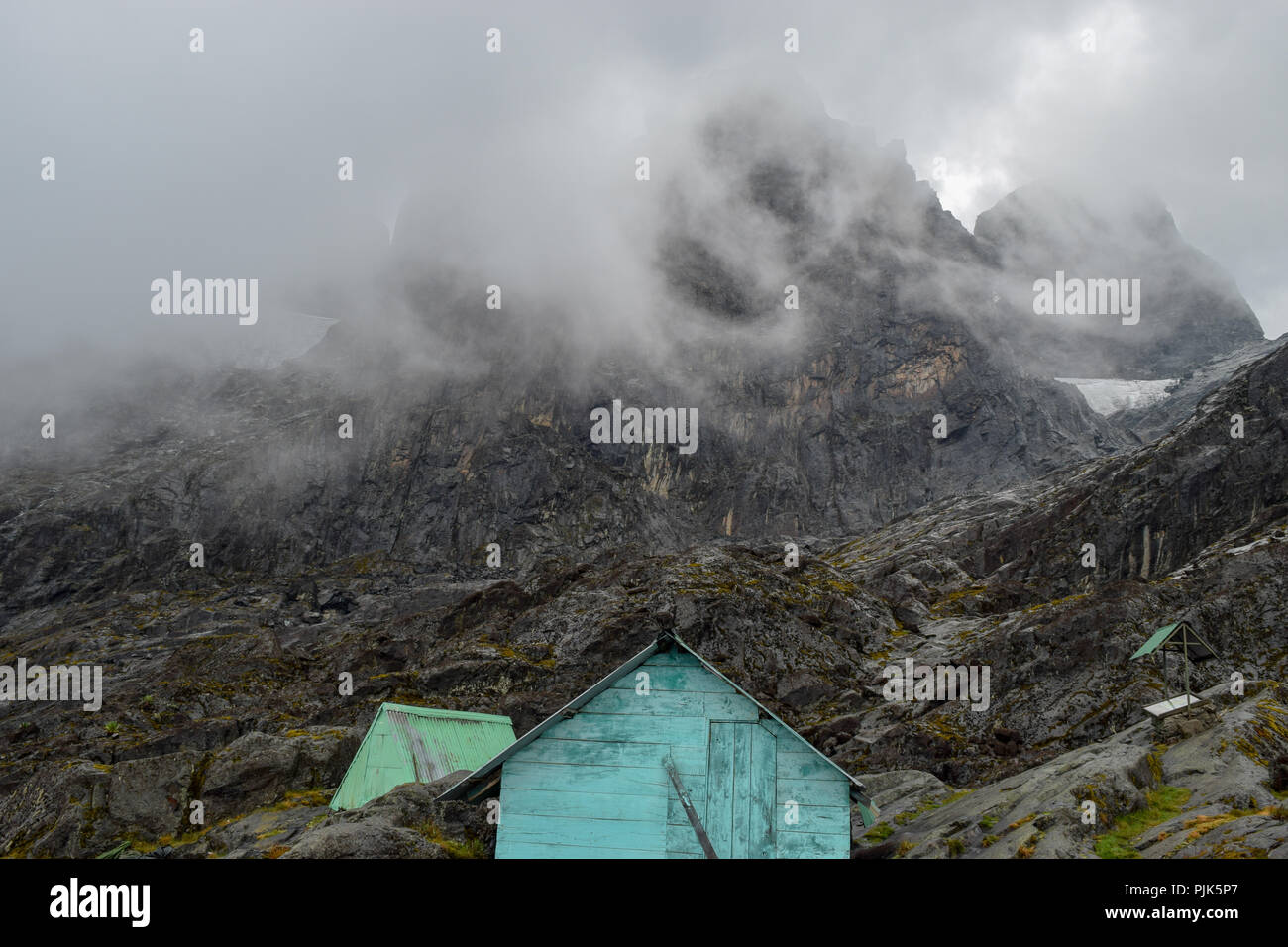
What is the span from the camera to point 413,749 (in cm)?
4384

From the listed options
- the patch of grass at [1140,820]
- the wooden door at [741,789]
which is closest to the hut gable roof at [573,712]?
the wooden door at [741,789]

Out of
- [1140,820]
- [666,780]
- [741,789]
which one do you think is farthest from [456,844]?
[1140,820]

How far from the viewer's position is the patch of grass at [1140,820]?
18438 mm

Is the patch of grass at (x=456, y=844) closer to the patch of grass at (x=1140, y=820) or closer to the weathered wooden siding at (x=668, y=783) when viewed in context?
the weathered wooden siding at (x=668, y=783)

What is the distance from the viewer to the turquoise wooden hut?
18.5 m

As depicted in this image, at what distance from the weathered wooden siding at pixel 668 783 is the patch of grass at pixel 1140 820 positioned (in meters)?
5.37

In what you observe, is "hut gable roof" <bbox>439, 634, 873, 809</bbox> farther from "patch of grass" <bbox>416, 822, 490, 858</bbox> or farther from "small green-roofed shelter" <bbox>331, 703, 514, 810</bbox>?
"small green-roofed shelter" <bbox>331, 703, 514, 810</bbox>

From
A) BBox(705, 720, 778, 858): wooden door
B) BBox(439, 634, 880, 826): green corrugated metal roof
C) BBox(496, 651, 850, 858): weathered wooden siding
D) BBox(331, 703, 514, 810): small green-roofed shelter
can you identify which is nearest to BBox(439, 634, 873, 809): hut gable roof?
BBox(439, 634, 880, 826): green corrugated metal roof

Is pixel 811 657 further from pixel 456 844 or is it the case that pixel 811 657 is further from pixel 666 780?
pixel 666 780

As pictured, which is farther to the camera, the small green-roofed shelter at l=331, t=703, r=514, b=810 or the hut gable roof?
the small green-roofed shelter at l=331, t=703, r=514, b=810

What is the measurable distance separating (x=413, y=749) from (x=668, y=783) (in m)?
28.4

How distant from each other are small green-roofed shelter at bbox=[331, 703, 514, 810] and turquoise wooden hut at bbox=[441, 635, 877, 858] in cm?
2307

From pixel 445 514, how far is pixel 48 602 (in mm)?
77117
